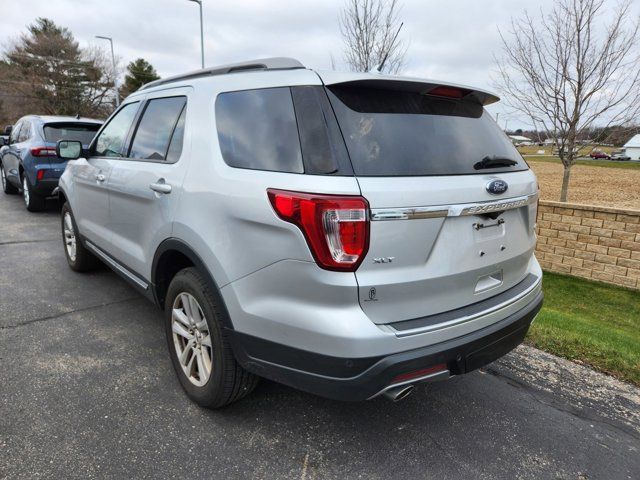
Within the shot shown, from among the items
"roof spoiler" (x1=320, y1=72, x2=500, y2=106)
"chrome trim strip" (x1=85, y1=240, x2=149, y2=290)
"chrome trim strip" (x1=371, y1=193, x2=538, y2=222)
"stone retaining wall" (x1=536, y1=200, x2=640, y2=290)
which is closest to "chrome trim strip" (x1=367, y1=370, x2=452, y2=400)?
"chrome trim strip" (x1=371, y1=193, x2=538, y2=222)

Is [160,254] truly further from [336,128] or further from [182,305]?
[336,128]

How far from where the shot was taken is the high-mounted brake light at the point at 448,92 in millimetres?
2346

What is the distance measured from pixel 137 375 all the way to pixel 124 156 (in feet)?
5.42

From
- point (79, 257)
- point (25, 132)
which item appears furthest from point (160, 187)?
point (25, 132)

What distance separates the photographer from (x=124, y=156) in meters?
3.48

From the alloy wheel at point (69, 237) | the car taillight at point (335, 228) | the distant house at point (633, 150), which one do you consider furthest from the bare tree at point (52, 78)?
the distant house at point (633, 150)

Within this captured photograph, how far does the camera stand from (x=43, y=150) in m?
7.76

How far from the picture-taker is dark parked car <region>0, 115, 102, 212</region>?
7816 millimetres

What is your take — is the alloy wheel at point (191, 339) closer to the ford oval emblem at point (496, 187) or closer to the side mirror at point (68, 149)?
the ford oval emblem at point (496, 187)

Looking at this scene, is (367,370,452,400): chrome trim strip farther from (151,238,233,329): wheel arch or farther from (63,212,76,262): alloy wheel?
(63,212,76,262): alloy wheel

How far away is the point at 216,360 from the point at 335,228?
1.05 meters

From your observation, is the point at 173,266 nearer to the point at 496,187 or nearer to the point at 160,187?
the point at 160,187

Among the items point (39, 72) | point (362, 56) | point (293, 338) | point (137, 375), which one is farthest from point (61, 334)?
point (39, 72)

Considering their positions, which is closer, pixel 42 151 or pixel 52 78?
pixel 42 151
